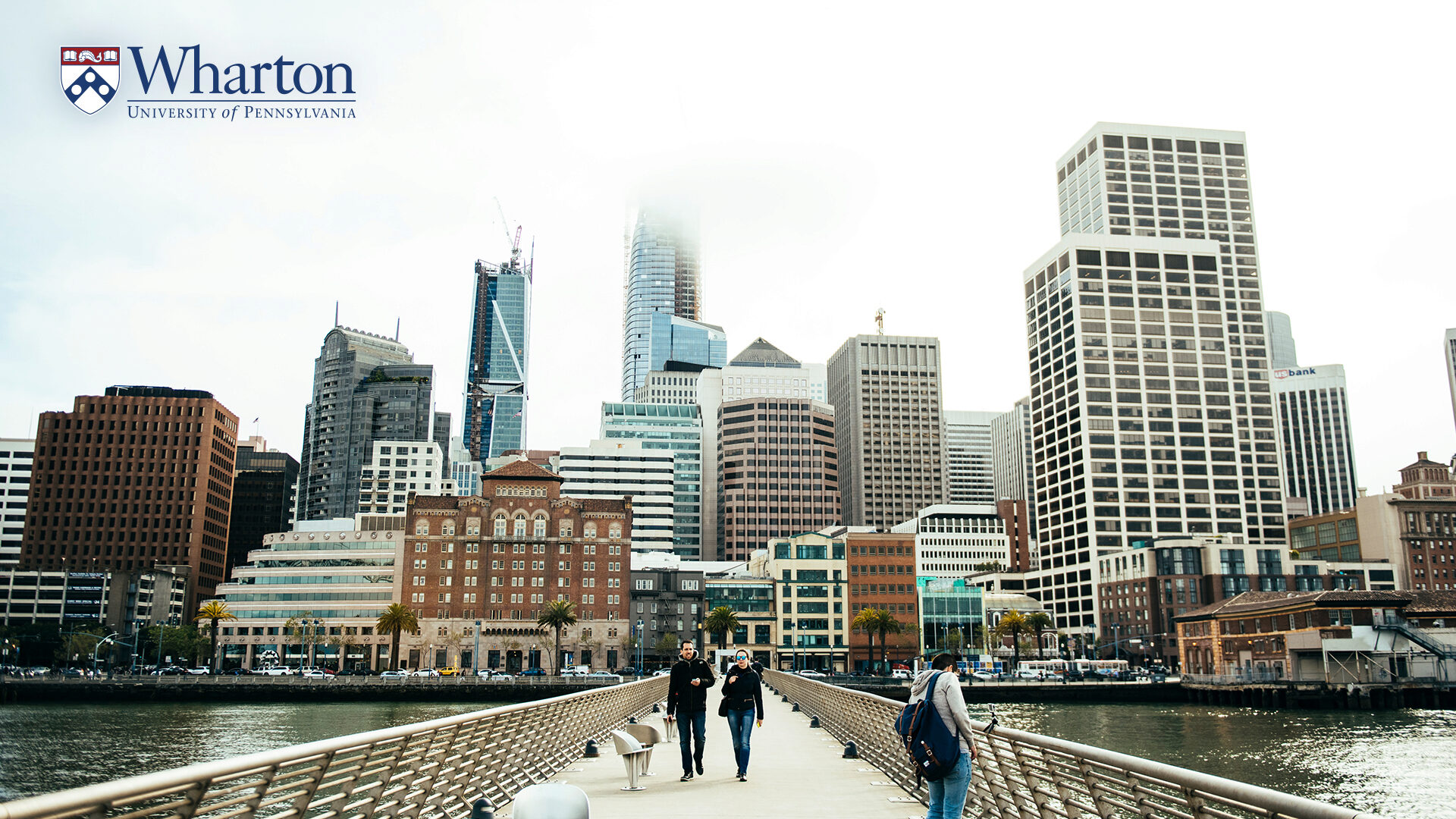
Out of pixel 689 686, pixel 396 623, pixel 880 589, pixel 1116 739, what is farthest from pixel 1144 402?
pixel 689 686

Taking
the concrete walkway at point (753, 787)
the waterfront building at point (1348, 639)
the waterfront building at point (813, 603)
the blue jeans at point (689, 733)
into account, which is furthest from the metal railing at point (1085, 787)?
the waterfront building at point (813, 603)

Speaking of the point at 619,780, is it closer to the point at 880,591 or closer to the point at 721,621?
the point at 721,621

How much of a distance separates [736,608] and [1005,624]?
3547 centimetres

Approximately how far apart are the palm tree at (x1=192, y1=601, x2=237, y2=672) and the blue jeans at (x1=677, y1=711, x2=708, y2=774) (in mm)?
129541

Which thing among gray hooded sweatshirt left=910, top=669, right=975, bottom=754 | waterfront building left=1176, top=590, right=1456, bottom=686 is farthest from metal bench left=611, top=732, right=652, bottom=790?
waterfront building left=1176, top=590, right=1456, bottom=686

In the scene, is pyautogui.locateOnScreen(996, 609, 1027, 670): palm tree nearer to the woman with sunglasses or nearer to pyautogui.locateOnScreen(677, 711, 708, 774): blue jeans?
pyautogui.locateOnScreen(677, 711, 708, 774): blue jeans

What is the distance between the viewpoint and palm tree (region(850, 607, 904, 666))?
4958 inches

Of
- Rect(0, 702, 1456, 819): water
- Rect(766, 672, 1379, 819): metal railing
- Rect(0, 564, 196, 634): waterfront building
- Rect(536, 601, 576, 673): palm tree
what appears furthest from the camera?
Rect(0, 564, 196, 634): waterfront building

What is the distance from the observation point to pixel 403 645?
439 feet

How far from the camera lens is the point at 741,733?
17.5 meters

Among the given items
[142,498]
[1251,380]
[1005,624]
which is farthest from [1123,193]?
[142,498]

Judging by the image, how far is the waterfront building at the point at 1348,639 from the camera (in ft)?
306

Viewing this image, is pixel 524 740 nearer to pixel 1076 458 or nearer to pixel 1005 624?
pixel 1005 624

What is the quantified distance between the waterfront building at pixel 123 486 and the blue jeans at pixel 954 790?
185360 millimetres
